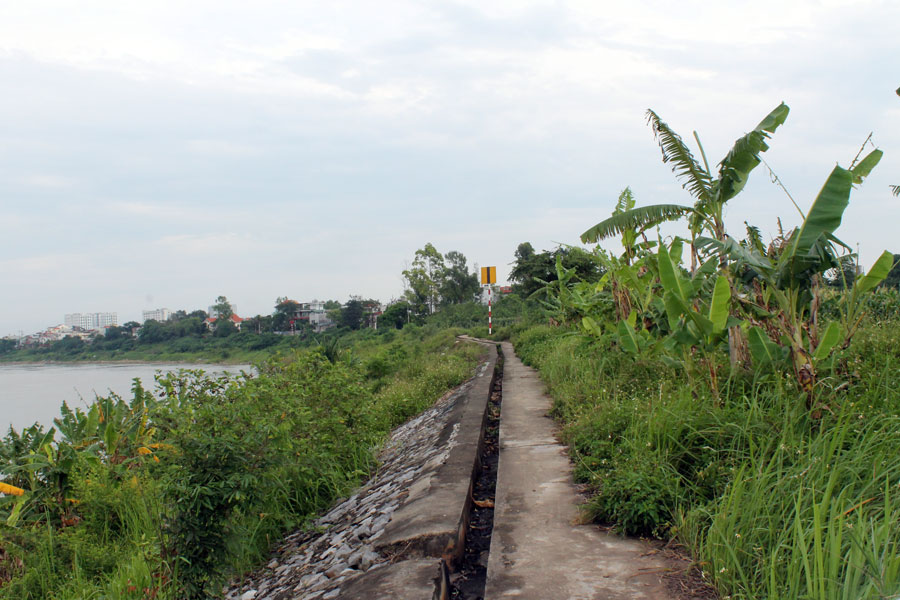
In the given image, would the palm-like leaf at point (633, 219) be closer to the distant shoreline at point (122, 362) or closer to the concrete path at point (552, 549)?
the concrete path at point (552, 549)

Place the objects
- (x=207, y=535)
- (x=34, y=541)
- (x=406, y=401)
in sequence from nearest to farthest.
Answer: (x=207, y=535) < (x=34, y=541) < (x=406, y=401)

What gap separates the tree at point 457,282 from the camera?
155ft

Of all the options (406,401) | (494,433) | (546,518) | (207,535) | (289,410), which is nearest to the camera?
(207,535)

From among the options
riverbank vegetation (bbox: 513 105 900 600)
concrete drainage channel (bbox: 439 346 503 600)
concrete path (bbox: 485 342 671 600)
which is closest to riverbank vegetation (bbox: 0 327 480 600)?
concrete drainage channel (bbox: 439 346 503 600)

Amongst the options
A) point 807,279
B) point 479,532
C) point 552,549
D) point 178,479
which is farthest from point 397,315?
point 552,549

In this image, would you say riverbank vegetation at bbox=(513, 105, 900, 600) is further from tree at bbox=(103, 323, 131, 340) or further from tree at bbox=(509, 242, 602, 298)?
tree at bbox=(103, 323, 131, 340)

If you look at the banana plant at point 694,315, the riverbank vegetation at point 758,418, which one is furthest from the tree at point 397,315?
the banana plant at point 694,315

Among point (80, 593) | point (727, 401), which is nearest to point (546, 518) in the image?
point (727, 401)

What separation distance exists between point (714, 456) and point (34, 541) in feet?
16.4

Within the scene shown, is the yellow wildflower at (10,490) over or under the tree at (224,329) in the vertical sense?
under

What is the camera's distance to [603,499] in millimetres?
3354

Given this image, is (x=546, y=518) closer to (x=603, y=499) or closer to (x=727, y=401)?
(x=603, y=499)

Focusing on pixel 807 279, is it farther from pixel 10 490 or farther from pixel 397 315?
pixel 397 315

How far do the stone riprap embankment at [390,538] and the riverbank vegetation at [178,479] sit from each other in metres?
0.27
